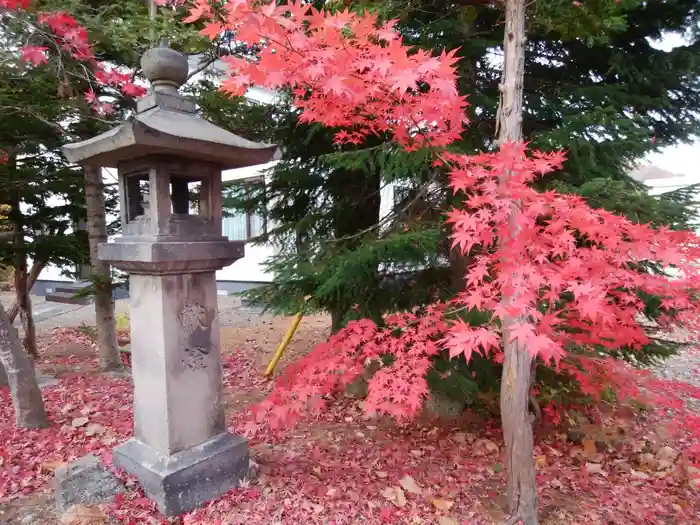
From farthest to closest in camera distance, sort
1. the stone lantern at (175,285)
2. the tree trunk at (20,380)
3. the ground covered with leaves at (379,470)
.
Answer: the tree trunk at (20,380) < the ground covered with leaves at (379,470) < the stone lantern at (175,285)

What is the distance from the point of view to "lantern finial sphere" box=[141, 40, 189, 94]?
329 cm

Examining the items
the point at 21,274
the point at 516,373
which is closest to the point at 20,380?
the point at 21,274

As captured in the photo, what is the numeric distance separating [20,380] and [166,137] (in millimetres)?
3840

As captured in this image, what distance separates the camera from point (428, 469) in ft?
14.1

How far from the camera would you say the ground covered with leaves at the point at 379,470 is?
3.41 m

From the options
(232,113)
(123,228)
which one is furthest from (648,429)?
(232,113)

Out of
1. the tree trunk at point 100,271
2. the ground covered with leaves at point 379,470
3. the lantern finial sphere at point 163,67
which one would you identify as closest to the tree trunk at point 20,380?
the ground covered with leaves at point 379,470

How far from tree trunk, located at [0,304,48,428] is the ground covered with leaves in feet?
0.55

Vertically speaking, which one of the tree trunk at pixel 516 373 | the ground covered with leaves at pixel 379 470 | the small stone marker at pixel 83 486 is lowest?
the ground covered with leaves at pixel 379 470

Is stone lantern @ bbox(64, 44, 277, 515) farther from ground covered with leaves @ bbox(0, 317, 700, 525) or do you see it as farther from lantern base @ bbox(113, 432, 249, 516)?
ground covered with leaves @ bbox(0, 317, 700, 525)

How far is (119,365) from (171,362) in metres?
4.80

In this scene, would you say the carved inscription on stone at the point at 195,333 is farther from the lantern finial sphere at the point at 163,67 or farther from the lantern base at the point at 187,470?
the lantern finial sphere at the point at 163,67

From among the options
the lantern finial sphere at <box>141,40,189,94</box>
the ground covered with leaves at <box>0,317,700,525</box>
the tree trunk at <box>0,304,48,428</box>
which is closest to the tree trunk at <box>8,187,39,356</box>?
the ground covered with leaves at <box>0,317,700,525</box>

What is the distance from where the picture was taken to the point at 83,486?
131 inches
